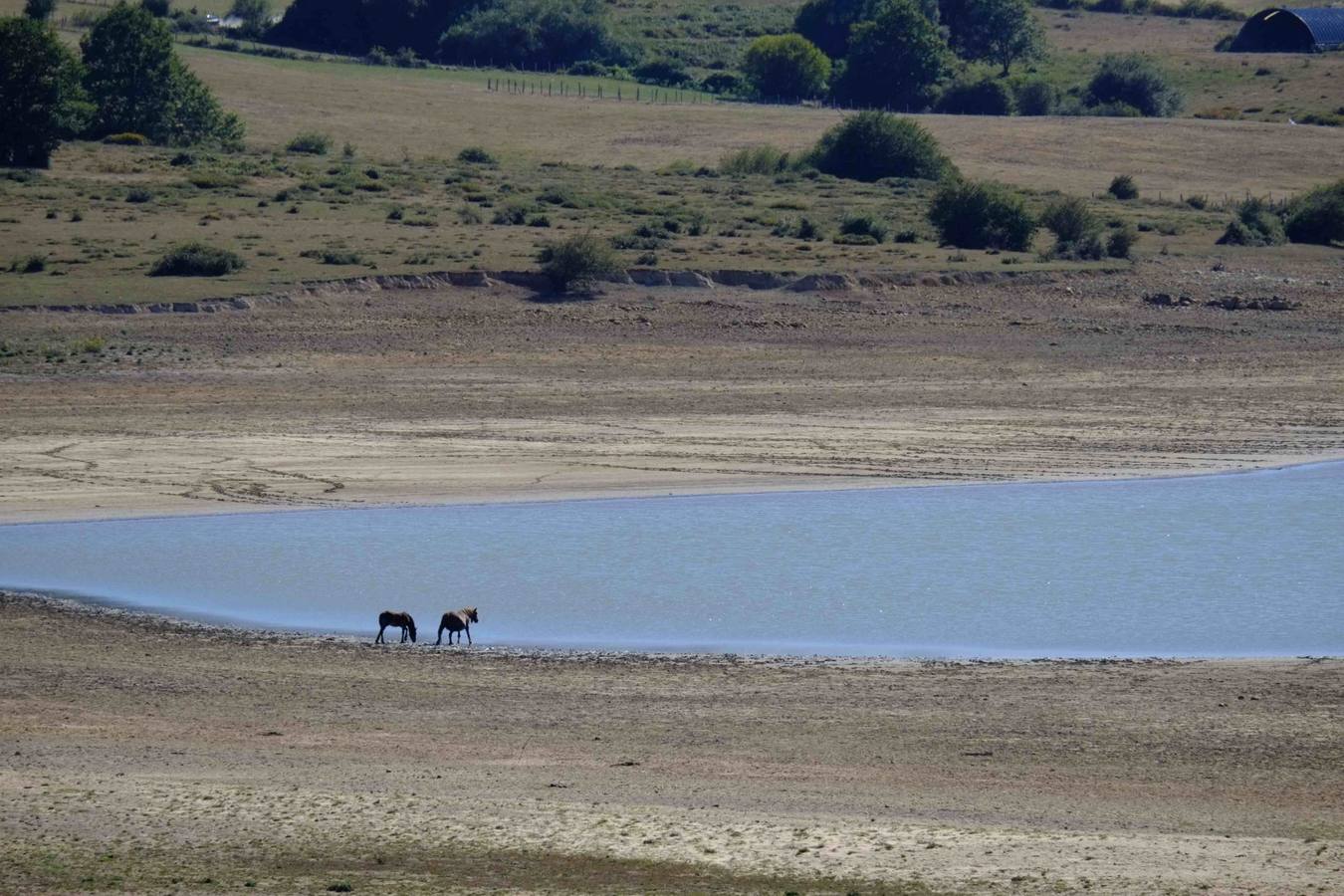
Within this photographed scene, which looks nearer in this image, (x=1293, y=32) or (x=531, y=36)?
(x=1293, y=32)

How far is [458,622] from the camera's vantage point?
15695mm

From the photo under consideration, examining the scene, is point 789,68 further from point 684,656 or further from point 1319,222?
point 684,656

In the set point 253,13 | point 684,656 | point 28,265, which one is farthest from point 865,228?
point 253,13

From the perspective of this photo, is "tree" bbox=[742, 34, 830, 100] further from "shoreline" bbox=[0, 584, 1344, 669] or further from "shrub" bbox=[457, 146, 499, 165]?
"shoreline" bbox=[0, 584, 1344, 669]

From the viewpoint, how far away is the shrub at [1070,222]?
41.7 meters

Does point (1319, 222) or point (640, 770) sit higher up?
point (1319, 222)

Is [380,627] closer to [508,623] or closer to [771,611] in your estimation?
[508,623]

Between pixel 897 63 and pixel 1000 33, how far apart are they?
44.7 feet

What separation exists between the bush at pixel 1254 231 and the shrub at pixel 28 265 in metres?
26.4

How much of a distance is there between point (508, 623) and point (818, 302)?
18757 millimetres

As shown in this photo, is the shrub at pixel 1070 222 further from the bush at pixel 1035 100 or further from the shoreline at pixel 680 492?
the bush at pixel 1035 100

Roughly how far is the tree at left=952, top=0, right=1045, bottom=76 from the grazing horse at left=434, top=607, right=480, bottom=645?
83.3 m

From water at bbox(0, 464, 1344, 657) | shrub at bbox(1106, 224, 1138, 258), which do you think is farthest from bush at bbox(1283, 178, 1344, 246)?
water at bbox(0, 464, 1344, 657)

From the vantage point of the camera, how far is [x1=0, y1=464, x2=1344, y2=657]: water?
16578 mm
